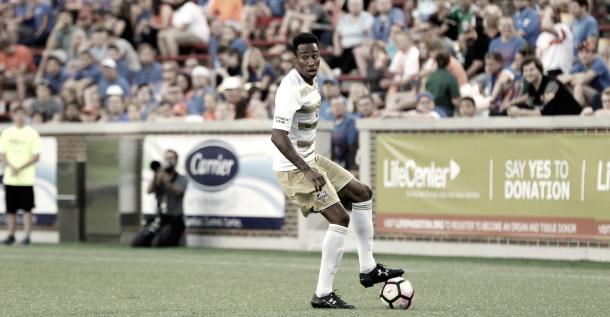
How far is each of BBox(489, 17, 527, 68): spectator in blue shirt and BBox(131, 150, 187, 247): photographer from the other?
5.08 m

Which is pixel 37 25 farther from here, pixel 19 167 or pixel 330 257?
pixel 330 257

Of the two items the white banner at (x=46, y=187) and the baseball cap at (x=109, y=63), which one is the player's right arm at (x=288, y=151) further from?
the baseball cap at (x=109, y=63)

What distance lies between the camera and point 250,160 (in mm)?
17938

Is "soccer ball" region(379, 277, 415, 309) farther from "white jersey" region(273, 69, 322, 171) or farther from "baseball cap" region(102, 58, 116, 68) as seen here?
"baseball cap" region(102, 58, 116, 68)

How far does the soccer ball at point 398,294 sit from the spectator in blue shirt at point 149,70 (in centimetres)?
1354

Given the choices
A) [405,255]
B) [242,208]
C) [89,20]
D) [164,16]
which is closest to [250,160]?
[242,208]

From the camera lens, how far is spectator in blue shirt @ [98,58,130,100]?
2231cm

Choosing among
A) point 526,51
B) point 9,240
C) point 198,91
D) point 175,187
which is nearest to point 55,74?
point 198,91

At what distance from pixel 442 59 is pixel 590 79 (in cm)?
215

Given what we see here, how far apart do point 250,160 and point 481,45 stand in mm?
4010

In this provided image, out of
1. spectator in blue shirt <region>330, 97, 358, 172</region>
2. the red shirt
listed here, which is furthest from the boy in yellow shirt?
the red shirt

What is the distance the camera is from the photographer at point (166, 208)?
60.0 ft

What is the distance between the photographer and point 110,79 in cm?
2247

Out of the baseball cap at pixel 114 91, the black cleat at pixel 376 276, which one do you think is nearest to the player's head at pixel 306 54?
the black cleat at pixel 376 276
